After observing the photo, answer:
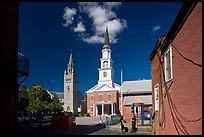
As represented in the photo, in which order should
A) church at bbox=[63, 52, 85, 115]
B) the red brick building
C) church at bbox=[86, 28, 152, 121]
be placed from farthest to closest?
church at bbox=[63, 52, 85, 115]
church at bbox=[86, 28, 152, 121]
the red brick building

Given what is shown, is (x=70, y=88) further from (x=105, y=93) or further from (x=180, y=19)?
Answer: (x=180, y=19)

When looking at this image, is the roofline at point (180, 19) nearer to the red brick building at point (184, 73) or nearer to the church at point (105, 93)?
the red brick building at point (184, 73)

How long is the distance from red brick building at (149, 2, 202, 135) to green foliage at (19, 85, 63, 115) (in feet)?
122

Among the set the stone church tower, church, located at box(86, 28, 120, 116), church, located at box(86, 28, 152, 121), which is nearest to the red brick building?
church, located at box(86, 28, 152, 121)

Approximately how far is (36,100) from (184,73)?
42.3 m

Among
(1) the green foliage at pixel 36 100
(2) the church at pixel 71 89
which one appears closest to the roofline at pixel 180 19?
(1) the green foliage at pixel 36 100

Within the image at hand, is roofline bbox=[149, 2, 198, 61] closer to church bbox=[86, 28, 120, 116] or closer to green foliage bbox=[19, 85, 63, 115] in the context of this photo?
green foliage bbox=[19, 85, 63, 115]

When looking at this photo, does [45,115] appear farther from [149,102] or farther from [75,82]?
[75,82]

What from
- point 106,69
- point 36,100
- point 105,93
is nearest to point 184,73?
point 36,100

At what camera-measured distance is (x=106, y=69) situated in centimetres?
7712

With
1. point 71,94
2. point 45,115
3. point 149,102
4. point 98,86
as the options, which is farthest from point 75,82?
point 45,115

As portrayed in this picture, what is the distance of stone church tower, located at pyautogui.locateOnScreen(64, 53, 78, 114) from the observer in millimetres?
92312

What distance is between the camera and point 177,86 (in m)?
10.6

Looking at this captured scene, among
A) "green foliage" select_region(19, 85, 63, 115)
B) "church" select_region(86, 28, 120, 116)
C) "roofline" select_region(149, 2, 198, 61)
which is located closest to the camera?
"roofline" select_region(149, 2, 198, 61)
